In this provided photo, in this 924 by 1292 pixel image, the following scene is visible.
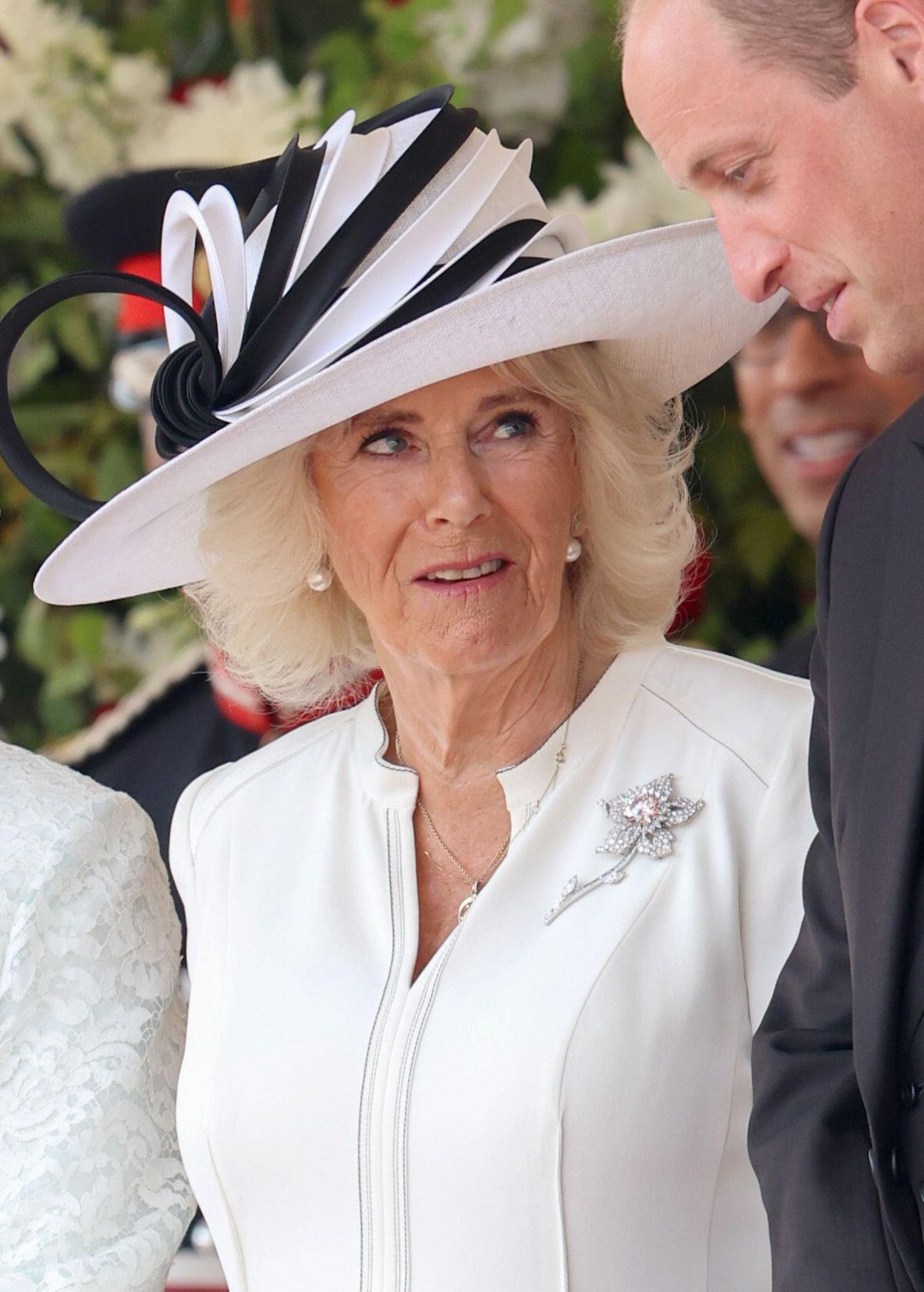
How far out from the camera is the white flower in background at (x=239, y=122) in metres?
3.88

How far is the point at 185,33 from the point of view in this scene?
4.26 metres

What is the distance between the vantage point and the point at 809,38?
1.53 m

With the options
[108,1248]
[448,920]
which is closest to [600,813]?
[448,920]

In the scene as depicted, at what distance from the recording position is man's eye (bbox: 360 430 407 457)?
2.32 meters

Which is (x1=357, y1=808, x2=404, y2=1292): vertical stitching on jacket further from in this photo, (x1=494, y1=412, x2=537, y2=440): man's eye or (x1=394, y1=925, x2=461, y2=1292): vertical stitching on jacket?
(x1=494, y1=412, x2=537, y2=440): man's eye

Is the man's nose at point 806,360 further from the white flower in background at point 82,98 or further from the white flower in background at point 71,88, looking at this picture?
the white flower in background at point 71,88

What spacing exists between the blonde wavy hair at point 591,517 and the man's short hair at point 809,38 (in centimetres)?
76

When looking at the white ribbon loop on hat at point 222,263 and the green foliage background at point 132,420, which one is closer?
the white ribbon loop on hat at point 222,263

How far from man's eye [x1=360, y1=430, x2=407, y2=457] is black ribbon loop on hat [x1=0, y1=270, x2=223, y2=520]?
199mm

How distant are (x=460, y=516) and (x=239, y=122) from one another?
1993 millimetres

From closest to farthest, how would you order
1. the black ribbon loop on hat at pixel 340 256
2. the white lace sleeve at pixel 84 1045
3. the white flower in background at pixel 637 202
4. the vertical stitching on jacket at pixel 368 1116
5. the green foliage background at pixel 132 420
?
the white lace sleeve at pixel 84 1045 < the vertical stitching on jacket at pixel 368 1116 < the black ribbon loop on hat at pixel 340 256 < the white flower in background at pixel 637 202 < the green foliage background at pixel 132 420

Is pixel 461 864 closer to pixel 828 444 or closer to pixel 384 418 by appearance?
pixel 384 418

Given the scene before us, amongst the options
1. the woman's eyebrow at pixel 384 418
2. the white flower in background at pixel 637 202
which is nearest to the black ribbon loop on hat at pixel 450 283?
the woman's eyebrow at pixel 384 418

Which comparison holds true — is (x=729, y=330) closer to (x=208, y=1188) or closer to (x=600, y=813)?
(x=600, y=813)
